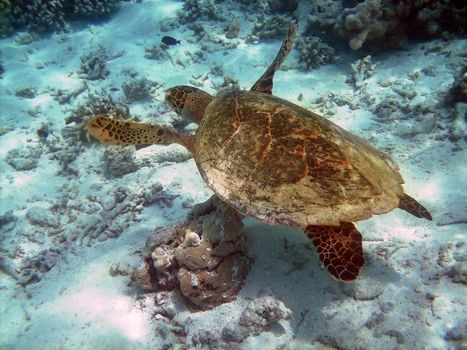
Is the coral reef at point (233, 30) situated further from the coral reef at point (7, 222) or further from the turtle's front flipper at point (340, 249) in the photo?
the turtle's front flipper at point (340, 249)

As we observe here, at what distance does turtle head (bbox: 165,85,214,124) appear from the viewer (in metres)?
4.31

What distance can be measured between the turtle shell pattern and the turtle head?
1.01 m

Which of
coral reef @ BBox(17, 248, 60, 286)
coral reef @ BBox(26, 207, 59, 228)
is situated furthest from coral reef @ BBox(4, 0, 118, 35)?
coral reef @ BBox(17, 248, 60, 286)

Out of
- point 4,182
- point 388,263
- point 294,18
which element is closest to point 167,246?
point 388,263

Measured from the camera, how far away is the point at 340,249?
2.58 meters

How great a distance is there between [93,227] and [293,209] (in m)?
3.13

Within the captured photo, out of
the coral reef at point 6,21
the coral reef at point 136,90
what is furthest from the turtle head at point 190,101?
the coral reef at point 6,21

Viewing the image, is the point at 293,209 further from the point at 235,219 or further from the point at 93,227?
the point at 93,227

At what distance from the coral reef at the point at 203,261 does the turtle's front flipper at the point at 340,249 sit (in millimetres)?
847

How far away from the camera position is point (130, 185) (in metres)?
4.98

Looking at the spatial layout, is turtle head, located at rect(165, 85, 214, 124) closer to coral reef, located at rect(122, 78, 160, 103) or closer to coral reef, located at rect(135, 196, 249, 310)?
coral reef, located at rect(135, 196, 249, 310)

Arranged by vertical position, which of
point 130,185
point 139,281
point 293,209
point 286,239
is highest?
point 293,209

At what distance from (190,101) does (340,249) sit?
2.85m

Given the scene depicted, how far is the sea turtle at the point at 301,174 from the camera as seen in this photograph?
2592 mm
